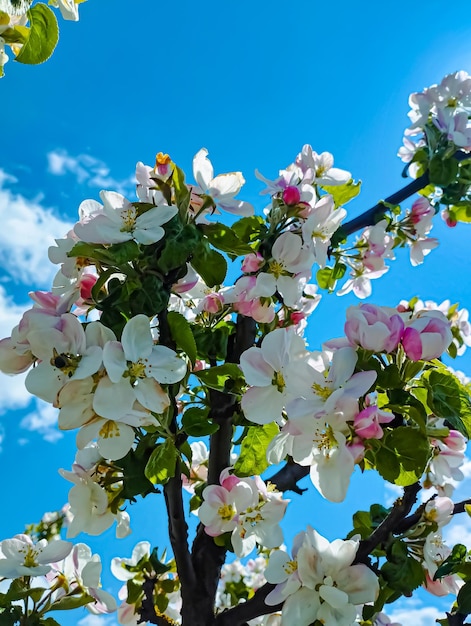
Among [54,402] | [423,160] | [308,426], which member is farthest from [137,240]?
[423,160]

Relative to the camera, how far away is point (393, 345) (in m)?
0.98

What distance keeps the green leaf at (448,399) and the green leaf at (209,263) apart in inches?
16.6

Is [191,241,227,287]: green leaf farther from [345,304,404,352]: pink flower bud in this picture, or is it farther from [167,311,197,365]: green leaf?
[345,304,404,352]: pink flower bud

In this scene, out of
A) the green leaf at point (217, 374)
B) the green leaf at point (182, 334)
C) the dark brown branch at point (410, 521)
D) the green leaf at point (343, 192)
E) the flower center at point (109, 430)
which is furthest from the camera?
the green leaf at point (343, 192)

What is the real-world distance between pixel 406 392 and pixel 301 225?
0.63 metres

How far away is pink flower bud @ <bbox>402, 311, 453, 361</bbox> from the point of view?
0.98 m

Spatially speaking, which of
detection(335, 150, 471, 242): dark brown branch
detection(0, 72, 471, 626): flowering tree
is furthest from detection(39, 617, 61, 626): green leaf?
detection(335, 150, 471, 242): dark brown branch

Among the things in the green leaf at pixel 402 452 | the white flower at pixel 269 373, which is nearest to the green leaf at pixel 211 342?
the white flower at pixel 269 373

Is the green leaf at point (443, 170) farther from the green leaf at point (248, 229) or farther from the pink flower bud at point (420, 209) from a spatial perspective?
the green leaf at point (248, 229)

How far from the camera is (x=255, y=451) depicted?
4.63 feet

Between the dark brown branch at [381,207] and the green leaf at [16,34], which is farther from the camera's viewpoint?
the dark brown branch at [381,207]

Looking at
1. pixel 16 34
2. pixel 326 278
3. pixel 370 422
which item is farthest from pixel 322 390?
pixel 326 278

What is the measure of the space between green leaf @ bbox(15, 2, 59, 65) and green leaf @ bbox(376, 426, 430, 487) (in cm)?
92

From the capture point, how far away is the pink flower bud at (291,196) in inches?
59.5
